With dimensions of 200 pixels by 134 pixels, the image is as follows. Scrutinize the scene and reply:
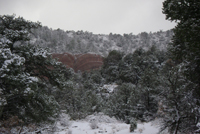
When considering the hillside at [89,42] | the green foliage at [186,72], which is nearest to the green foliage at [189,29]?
the green foliage at [186,72]

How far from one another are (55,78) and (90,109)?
11986 mm

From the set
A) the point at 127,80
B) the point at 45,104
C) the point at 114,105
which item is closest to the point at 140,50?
the point at 127,80

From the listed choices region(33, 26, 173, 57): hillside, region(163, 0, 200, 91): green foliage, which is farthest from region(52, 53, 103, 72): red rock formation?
region(163, 0, 200, 91): green foliage

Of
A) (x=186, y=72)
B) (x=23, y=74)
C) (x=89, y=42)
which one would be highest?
(x=89, y=42)

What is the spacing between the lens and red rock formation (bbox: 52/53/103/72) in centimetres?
6344

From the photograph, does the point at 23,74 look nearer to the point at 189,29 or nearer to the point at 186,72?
the point at 189,29

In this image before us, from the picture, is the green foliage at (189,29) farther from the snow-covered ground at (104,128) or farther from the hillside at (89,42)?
the hillside at (89,42)

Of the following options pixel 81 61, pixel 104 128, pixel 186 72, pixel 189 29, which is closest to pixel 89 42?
pixel 81 61

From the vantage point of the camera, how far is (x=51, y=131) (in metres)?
9.68

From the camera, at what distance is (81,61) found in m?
65.1

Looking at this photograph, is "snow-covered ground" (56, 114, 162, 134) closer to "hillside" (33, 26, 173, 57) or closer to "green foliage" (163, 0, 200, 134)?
"green foliage" (163, 0, 200, 134)

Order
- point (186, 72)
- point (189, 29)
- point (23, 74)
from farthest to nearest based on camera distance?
point (186, 72) → point (23, 74) → point (189, 29)

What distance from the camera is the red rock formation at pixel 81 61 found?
6344 centimetres

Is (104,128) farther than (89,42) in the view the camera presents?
No
